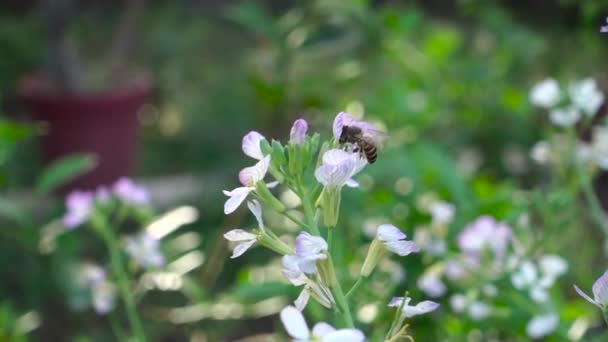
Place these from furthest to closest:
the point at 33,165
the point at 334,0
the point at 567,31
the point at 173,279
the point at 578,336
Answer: the point at 567,31, the point at 33,165, the point at 334,0, the point at 173,279, the point at 578,336

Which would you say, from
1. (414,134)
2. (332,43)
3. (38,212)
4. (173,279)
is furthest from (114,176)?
(173,279)

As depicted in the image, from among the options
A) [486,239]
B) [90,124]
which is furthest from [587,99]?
[90,124]

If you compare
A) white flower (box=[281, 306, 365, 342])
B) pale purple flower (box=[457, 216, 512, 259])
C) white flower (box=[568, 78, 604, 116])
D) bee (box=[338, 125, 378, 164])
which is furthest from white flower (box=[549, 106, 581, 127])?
white flower (box=[281, 306, 365, 342])

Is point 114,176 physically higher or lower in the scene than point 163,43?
lower

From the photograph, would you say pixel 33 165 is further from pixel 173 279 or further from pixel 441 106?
pixel 173 279

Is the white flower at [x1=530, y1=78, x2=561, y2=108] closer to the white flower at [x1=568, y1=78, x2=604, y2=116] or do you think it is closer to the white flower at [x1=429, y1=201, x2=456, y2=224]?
the white flower at [x1=568, y1=78, x2=604, y2=116]

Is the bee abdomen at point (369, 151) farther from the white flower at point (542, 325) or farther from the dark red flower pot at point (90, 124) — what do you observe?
the dark red flower pot at point (90, 124)

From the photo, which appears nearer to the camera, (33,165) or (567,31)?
(33,165)
